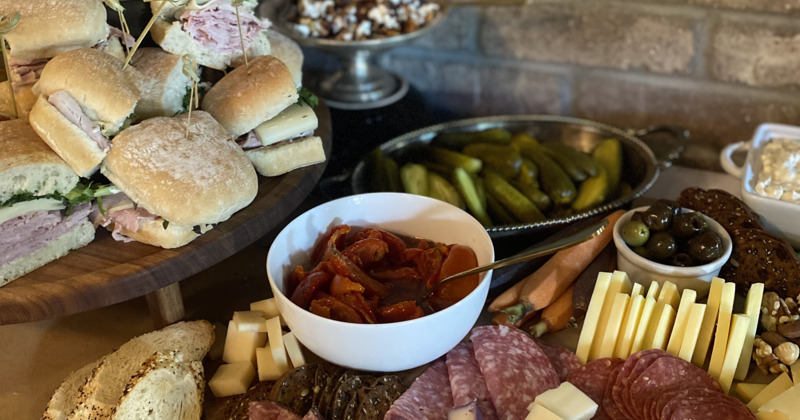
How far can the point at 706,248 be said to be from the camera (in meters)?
1.25

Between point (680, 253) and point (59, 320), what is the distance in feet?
3.96

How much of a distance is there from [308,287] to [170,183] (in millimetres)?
277

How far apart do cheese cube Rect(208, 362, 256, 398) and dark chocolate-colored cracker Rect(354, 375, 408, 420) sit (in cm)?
22

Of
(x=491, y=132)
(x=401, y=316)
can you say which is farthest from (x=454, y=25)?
(x=401, y=316)

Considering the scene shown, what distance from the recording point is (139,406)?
41.4 inches

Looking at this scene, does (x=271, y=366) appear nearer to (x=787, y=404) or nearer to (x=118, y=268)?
(x=118, y=268)

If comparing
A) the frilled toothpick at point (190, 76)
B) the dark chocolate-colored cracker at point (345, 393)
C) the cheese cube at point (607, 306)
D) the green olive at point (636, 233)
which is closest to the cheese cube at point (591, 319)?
the cheese cube at point (607, 306)

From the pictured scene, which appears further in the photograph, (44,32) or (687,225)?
(687,225)

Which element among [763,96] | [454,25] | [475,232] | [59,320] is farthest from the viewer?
[454,25]

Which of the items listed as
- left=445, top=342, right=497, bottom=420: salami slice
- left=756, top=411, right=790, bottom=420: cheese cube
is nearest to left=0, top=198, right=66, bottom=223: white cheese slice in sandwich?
left=445, top=342, right=497, bottom=420: salami slice

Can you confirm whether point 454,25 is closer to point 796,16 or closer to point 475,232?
point 796,16

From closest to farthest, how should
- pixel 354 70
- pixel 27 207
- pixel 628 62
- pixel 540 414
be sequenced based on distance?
pixel 540 414
pixel 27 207
pixel 628 62
pixel 354 70

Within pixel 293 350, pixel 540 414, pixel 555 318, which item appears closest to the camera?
pixel 540 414

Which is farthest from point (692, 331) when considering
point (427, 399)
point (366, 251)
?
point (366, 251)
